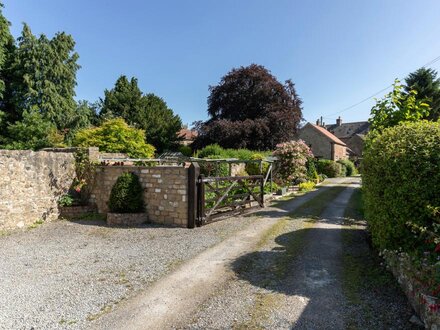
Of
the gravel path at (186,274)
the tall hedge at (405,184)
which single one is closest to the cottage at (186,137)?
the gravel path at (186,274)

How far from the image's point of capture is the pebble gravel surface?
3.69 meters

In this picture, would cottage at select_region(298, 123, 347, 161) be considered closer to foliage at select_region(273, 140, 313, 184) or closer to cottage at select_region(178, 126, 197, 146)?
cottage at select_region(178, 126, 197, 146)

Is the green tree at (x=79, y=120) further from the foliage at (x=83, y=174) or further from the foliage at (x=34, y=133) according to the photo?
the foliage at (x=83, y=174)

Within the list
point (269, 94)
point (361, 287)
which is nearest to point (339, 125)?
point (269, 94)

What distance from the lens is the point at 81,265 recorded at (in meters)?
5.37

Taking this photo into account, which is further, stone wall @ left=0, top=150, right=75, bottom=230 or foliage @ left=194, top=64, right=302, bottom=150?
foliage @ left=194, top=64, right=302, bottom=150

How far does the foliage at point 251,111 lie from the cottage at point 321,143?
1106cm

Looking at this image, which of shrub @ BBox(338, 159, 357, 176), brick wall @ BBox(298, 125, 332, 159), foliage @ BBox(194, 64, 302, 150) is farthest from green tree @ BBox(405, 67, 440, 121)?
brick wall @ BBox(298, 125, 332, 159)

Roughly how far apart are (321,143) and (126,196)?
113 feet

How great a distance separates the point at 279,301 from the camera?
3.83 meters

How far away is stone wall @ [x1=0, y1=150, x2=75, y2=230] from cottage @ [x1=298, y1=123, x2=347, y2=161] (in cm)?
3229

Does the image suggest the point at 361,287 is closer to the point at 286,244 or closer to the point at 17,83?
the point at 286,244

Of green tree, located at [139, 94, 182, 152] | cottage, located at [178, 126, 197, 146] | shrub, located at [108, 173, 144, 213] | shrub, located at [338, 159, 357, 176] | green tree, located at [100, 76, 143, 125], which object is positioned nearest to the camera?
shrub, located at [108, 173, 144, 213]

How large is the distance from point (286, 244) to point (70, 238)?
5776 millimetres
